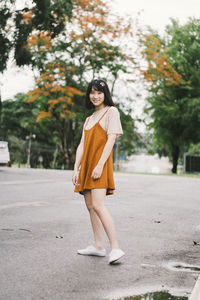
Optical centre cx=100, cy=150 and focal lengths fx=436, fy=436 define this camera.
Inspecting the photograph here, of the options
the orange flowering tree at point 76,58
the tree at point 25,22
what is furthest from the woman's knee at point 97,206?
the orange flowering tree at point 76,58

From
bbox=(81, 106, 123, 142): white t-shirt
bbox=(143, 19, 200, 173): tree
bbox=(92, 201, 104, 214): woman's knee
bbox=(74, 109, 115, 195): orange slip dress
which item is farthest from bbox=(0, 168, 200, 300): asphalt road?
bbox=(143, 19, 200, 173): tree

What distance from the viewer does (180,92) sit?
3534 centimetres

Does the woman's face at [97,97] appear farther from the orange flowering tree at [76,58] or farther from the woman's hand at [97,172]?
the orange flowering tree at [76,58]

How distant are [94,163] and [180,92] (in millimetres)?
32574

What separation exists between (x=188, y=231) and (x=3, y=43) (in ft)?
36.2

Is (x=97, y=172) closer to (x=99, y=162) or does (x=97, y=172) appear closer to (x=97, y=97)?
(x=99, y=162)

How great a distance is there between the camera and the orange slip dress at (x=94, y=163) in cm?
375

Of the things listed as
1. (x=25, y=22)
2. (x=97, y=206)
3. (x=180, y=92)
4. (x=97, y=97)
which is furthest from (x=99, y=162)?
(x=180, y=92)

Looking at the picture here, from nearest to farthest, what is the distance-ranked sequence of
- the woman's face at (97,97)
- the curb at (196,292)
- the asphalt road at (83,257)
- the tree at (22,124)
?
the curb at (196,292) → the asphalt road at (83,257) → the woman's face at (97,97) → the tree at (22,124)

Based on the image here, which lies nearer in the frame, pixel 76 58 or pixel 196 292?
pixel 196 292

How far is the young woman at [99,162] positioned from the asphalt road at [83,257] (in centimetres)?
27

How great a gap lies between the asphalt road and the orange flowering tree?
18.9 meters

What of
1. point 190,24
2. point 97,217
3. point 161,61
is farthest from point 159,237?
point 190,24

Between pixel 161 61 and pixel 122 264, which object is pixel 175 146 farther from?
pixel 122 264
